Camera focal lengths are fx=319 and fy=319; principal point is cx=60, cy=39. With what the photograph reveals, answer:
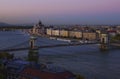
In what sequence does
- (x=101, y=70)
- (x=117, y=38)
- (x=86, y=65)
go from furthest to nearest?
(x=117, y=38) < (x=86, y=65) < (x=101, y=70)

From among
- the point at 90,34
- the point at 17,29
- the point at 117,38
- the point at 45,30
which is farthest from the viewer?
the point at 17,29

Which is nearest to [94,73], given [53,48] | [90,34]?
[53,48]

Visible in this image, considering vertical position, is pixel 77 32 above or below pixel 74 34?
above

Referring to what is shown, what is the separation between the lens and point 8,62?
17.3 ft

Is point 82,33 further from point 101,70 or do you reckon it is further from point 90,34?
point 101,70

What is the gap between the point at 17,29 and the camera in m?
32.9

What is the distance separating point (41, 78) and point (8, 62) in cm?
120

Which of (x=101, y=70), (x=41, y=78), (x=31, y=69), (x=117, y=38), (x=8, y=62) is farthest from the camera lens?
(x=117, y=38)

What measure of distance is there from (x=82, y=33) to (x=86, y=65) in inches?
538

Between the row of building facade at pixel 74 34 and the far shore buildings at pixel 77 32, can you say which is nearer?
the far shore buildings at pixel 77 32

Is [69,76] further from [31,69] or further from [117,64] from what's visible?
[117,64]

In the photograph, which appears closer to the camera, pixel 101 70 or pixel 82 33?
pixel 101 70

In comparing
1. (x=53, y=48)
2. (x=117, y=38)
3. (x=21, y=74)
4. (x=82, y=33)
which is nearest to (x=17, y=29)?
(x=82, y=33)

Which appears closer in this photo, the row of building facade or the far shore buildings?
the far shore buildings
